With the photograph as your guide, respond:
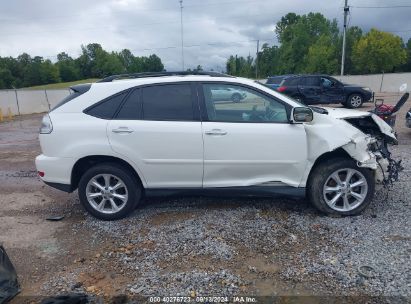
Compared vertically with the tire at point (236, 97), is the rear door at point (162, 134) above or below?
below

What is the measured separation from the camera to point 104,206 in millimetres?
4539

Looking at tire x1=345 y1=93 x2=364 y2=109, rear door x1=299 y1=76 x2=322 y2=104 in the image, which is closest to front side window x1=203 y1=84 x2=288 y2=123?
rear door x1=299 y1=76 x2=322 y2=104

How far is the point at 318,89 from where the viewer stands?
16.4 m

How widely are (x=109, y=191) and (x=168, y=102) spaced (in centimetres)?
135

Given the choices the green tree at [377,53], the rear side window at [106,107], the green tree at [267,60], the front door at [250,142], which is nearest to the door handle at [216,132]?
the front door at [250,142]

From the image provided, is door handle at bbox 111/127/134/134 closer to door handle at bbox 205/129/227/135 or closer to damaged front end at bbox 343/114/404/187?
door handle at bbox 205/129/227/135

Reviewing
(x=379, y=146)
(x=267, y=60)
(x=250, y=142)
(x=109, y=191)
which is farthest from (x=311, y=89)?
(x=267, y=60)

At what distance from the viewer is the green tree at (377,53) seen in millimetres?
60219

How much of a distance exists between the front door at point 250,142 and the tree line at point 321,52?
193ft

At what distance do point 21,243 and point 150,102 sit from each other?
224cm

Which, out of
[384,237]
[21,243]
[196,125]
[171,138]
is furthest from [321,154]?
[21,243]

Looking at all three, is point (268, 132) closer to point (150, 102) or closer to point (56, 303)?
point (150, 102)

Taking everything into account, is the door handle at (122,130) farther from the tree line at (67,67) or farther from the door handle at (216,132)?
the tree line at (67,67)

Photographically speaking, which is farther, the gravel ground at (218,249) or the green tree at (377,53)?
the green tree at (377,53)
